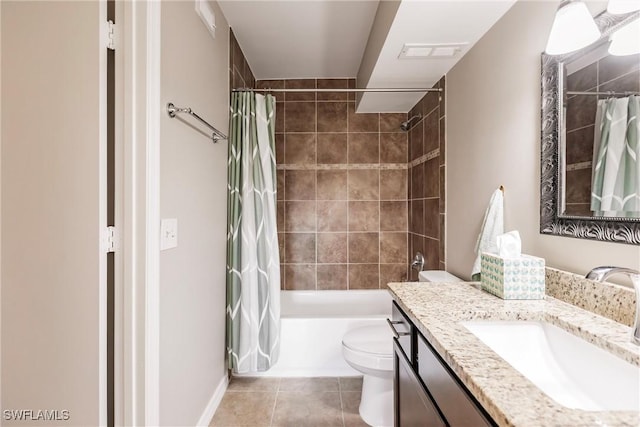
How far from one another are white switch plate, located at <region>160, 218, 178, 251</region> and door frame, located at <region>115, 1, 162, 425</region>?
0.08m

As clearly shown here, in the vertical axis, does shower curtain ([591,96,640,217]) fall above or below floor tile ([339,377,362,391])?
above

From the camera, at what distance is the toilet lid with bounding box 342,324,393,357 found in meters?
1.80

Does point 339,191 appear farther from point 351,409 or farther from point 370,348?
point 351,409

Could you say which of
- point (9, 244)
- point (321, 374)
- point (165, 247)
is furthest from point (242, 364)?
point (9, 244)

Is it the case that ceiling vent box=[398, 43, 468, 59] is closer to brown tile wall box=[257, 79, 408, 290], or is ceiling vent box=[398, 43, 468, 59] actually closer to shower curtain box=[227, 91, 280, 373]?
shower curtain box=[227, 91, 280, 373]

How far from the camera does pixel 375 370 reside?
5.74ft

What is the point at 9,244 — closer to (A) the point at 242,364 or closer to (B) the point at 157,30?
(B) the point at 157,30

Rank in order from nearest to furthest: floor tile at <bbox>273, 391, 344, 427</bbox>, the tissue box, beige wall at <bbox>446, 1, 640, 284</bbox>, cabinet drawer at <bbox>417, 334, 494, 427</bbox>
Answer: cabinet drawer at <bbox>417, 334, 494, 427</bbox> → the tissue box → beige wall at <bbox>446, 1, 640, 284</bbox> → floor tile at <bbox>273, 391, 344, 427</bbox>

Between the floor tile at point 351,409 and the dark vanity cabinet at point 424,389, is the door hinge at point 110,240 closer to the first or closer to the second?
the dark vanity cabinet at point 424,389

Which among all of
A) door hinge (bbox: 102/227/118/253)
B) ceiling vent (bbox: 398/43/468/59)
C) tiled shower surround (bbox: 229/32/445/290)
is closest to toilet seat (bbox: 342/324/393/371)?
tiled shower surround (bbox: 229/32/445/290)

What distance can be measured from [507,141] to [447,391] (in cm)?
114

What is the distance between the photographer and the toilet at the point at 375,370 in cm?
175

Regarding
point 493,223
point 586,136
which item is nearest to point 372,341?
point 493,223

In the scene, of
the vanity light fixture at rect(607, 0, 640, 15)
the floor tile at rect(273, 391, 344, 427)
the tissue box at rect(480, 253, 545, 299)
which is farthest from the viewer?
the floor tile at rect(273, 391, 344, 427)
